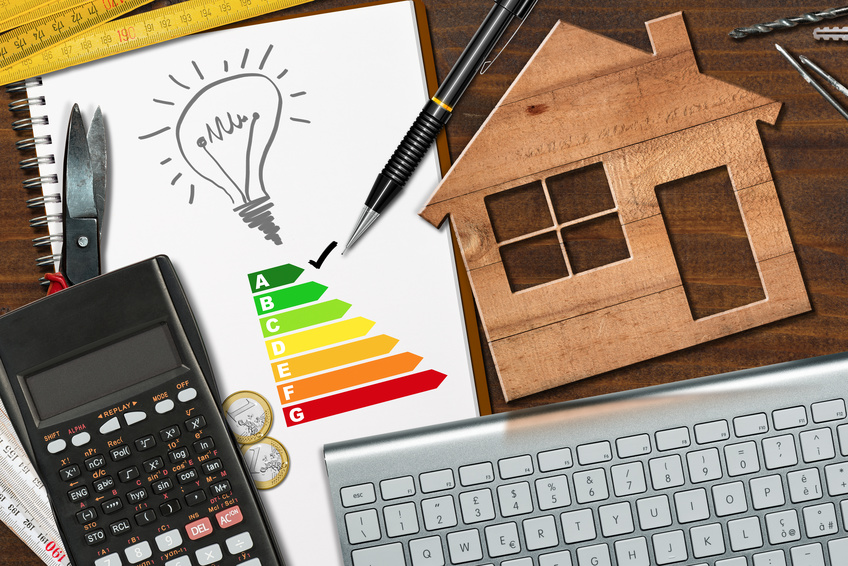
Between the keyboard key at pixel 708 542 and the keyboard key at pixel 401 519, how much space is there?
266mm

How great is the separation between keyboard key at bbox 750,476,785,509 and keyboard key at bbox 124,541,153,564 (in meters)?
0.58

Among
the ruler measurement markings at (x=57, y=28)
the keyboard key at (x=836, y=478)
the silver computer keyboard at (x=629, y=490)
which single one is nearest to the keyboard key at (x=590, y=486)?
the silver computer keyboard at (x=629, y=490)

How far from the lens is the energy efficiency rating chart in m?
0.60

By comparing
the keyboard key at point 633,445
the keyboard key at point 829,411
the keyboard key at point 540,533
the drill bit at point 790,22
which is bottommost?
the keyboard key at point 540,533

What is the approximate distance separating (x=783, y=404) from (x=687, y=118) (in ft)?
0.98

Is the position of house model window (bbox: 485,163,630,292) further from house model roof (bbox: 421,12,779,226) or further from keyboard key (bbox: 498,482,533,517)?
keyboard key (bbox: 498,482,533,517)

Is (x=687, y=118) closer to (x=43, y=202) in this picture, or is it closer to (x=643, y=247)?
(x=643, y=247)

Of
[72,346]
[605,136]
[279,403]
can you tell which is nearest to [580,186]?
[605,136]

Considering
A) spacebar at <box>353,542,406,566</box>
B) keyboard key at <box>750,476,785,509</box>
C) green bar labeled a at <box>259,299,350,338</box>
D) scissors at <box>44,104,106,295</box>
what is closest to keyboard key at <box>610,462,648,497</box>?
keyboard key at <box>750,476,785,509</box>

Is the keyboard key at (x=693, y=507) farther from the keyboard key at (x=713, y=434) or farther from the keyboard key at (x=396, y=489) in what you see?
the keyboard key at (x=396, y=489)

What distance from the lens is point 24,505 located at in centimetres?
59

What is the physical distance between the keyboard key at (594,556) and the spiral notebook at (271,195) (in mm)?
183

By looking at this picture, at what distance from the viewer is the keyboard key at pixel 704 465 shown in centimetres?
55

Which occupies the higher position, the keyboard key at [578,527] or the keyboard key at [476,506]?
the keyboard key at [476,506]
